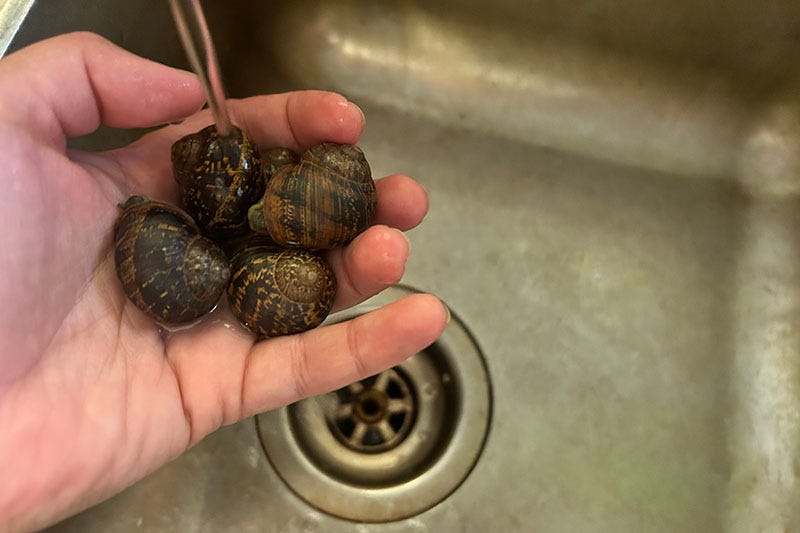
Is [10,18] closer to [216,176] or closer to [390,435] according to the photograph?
[216,176]

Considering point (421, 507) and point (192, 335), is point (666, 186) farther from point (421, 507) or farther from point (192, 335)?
point (192, 335)

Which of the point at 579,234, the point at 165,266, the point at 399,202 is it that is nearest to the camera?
the point at 165,266

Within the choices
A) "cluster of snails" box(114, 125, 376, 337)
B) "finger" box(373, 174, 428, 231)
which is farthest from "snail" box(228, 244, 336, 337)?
"finger" box(373, 174, 428, 231)

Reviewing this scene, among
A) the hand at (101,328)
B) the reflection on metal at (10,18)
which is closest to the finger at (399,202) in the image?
the hand at (101,328)

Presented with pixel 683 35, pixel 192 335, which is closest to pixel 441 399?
pixel 192 335

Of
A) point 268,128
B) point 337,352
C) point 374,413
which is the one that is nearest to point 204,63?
point 268,128

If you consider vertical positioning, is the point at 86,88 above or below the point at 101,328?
above
